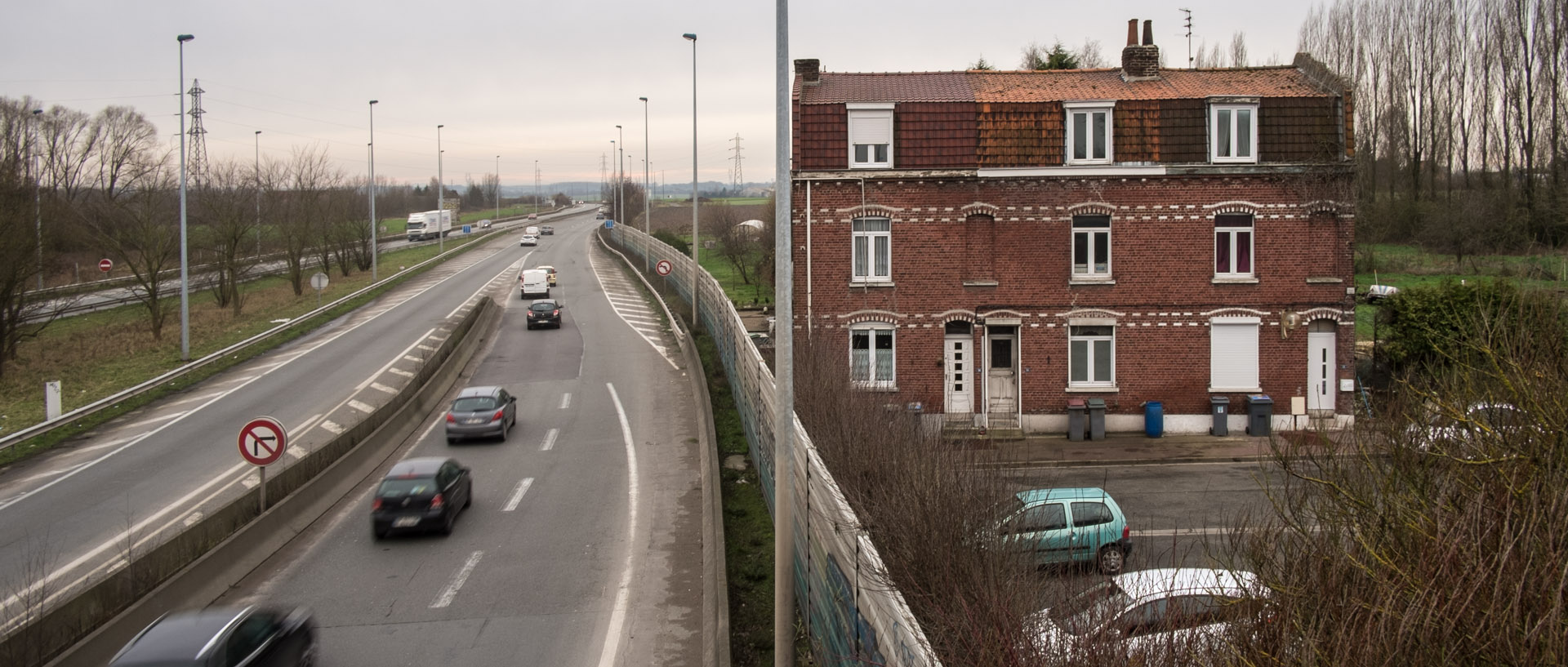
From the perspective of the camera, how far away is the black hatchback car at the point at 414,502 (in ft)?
58.8

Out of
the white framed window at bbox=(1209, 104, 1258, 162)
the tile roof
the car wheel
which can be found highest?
the tile roof

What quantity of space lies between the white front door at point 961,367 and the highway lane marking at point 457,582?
1594 cm

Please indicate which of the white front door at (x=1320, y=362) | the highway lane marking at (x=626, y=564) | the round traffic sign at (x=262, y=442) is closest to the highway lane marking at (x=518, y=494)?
the highway lane marking at (x=626, y=564)

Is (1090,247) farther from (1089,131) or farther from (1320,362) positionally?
(1320,362)

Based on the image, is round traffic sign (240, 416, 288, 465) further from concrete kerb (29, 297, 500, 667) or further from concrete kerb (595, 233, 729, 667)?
concrete kerb (595, 233, 729, 667)

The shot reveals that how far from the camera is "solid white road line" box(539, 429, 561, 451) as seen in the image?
2508cm

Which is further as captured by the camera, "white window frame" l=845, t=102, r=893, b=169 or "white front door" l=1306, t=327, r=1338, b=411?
"white front door" l=1306, t=327, r=1338, b=411

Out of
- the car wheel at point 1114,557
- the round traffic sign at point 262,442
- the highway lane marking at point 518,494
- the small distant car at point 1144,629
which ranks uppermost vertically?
the small distant car at point 1144,629

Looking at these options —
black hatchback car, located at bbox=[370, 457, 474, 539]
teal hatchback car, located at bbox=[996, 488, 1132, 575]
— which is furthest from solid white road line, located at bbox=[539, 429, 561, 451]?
teal hatchback car, located at bbox=[996, 488, 1132, 575]

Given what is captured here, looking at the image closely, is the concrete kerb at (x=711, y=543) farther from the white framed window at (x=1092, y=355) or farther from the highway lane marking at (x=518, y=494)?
the white framed window at (x=1092, y=355)

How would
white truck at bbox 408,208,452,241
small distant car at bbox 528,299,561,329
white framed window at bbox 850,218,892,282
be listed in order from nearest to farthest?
white framed window at bbox 850,218,892,282 → small distant car at bbox 528,299,561,329 → white truck at bbox 408,208,452,241

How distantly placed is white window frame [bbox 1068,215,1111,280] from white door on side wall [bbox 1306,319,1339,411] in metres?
5.74

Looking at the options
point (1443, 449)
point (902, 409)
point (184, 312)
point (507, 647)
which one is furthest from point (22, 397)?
point (1443, 449)

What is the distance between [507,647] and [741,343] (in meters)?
11.0
